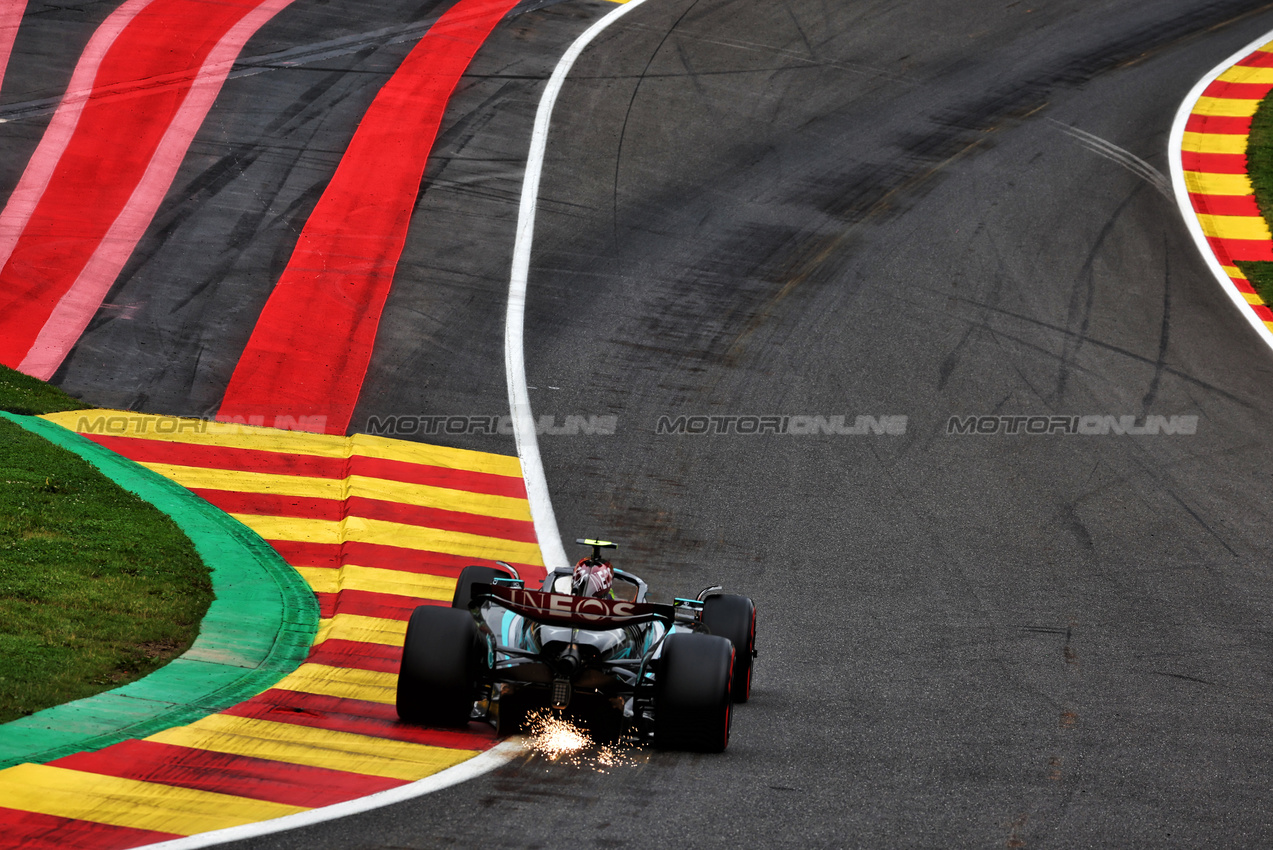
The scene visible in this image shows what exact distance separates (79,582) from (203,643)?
109 cm

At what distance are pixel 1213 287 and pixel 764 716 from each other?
12.1m

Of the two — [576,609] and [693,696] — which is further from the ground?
[576,609]

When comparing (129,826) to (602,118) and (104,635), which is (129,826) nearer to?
(104,635)

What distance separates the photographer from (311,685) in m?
8.71

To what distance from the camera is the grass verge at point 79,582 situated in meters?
8.16

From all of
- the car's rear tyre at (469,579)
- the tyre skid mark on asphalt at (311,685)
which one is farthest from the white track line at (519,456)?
the car's rear tyre at (469,579)

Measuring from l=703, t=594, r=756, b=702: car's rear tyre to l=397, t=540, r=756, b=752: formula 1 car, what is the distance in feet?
2.40

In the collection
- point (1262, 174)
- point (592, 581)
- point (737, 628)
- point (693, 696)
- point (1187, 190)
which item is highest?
point (1262, 174)

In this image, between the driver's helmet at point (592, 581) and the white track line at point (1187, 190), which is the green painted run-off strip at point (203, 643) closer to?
the driver's helmet at point (592, 581)

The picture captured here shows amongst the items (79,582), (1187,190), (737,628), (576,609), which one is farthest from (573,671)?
(1187,190)

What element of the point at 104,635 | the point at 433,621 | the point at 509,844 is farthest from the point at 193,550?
the point at 509,844

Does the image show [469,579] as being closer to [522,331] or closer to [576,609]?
[576,609]

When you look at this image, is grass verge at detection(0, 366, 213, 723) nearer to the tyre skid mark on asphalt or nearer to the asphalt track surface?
the tyre skid mark on asphalt

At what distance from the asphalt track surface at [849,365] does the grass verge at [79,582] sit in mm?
2347
